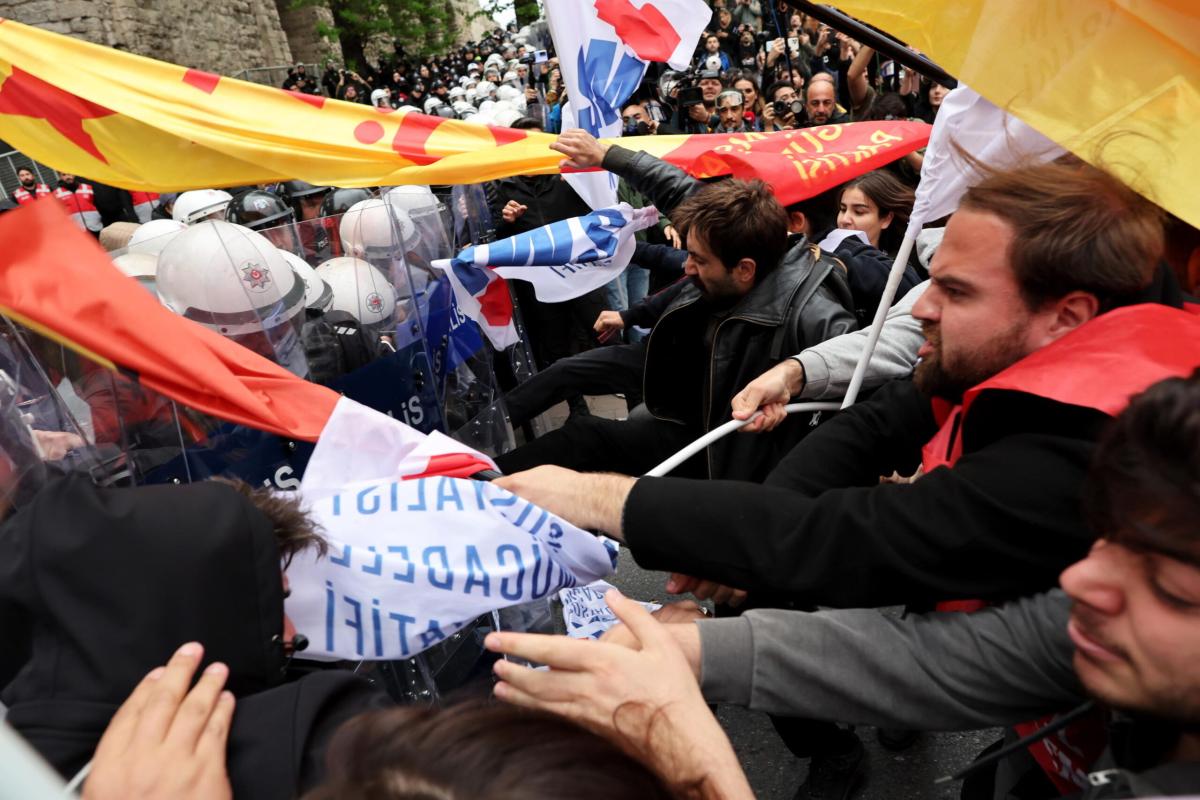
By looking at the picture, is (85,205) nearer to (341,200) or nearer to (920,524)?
(341,200)

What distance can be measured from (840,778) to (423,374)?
185cm

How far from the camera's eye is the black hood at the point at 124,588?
3.65 feet

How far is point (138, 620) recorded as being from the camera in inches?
44.5

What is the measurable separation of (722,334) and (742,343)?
7 centimetres

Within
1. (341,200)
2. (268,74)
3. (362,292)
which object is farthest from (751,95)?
(268,74)

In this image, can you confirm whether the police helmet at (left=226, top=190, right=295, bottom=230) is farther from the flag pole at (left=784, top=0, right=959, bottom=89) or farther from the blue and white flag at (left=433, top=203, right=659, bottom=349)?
the flag pole at (left=784, top=0, right=959, bottom=89)

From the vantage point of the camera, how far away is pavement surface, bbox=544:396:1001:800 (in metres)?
2.70

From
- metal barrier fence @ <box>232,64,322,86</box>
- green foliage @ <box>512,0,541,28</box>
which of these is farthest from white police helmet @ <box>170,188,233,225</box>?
green foliage @ <box>512,0,541,28</box>

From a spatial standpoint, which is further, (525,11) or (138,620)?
(525,11)

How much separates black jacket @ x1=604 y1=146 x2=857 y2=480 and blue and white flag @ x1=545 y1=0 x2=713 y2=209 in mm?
1405

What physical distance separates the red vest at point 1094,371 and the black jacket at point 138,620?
44.2 inches

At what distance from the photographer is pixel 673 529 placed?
5.18 ft

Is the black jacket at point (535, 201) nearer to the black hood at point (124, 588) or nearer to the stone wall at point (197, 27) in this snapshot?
the black hood at point (124, 588)

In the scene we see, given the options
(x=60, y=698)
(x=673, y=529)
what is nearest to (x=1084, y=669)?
(x=673, y=529)
